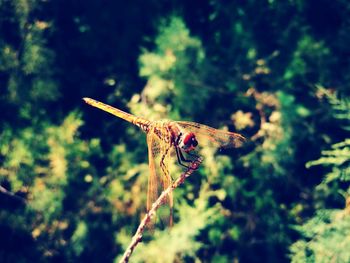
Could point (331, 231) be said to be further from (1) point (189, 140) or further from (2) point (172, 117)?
(2) point (172, 117)

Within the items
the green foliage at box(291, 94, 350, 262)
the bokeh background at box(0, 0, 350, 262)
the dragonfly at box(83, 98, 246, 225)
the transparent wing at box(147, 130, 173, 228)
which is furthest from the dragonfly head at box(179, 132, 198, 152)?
the bokeh background at box(0, 0, 350, 262)

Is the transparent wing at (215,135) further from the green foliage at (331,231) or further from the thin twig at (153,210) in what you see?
the green foliage at (331,231)

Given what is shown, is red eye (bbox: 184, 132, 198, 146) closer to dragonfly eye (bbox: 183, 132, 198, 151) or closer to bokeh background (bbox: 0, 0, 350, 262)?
dragonfly eye (bbox: 183, 132, 198, 151)

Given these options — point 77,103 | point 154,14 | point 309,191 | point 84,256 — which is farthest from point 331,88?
point 84,256

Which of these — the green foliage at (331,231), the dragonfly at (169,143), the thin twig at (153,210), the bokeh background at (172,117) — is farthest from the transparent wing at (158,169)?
the green foliage at (331,231)

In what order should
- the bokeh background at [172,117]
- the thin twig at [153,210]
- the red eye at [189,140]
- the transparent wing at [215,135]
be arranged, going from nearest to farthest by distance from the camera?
the thin twig at [153,210] < the red eye at [189,140] < the transparent wing at [215,135] < the bokeh background at [172,117]

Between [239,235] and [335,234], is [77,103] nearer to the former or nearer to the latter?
[239,235]

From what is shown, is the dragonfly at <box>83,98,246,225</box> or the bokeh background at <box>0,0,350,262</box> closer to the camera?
the dragonfly at <box>83,98,246,225</box>
